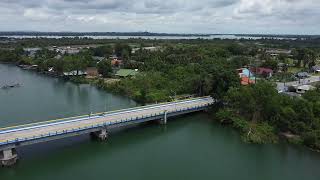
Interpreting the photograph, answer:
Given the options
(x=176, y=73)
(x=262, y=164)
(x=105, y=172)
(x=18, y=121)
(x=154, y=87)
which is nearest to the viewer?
(x=105, y=172)

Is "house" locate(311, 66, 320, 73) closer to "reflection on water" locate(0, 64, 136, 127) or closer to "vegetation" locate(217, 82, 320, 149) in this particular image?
"vegetation" locate(217, 82, 320, 149)

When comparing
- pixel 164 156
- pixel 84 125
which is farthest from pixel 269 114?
pixel 84 125

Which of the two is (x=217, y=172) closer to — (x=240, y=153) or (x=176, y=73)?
(x=240, y=153)

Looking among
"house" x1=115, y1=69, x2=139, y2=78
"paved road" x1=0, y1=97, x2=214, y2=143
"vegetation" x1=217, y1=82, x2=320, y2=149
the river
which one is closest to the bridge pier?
the river

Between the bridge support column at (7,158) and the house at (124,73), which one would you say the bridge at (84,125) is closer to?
the bridge support column at (7,158)

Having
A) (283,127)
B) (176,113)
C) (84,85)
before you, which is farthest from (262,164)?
(84,85)

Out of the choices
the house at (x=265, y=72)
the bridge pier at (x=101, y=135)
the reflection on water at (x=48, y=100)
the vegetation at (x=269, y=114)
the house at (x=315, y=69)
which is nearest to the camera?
the bridge pier at (x=101, y=135)

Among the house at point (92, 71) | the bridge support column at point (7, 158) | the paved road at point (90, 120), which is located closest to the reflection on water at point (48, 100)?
the house at point (92, 71)
